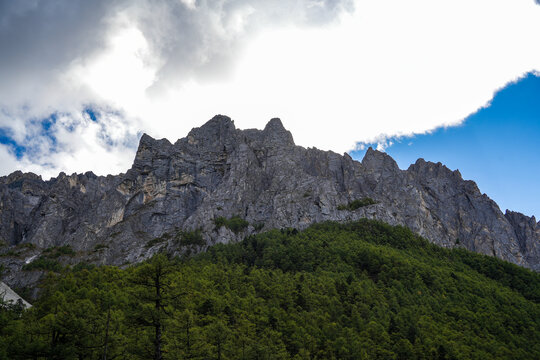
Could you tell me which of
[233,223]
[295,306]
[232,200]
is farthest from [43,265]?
[295,306]

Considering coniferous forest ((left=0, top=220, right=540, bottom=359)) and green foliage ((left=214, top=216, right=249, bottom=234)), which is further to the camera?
green foliage ((left=214, top=216, right=249, bottom=234))

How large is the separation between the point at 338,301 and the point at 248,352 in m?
33.1

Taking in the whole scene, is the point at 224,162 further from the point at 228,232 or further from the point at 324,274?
the point at 324,274

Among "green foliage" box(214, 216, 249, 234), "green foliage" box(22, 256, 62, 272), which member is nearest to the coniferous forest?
"green foliage" box(22, 256, 62, 272)

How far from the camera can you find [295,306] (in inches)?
2621

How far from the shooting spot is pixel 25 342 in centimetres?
2784

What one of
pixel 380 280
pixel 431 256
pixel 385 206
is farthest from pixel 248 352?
pixel 385 206

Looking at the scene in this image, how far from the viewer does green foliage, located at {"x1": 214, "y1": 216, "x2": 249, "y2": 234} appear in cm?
11950

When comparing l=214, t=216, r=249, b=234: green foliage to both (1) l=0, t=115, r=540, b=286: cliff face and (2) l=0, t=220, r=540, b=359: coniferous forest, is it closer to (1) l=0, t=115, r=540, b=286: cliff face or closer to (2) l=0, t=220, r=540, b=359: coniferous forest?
(1) l=0, t=115, r=540, b=286: cliff face

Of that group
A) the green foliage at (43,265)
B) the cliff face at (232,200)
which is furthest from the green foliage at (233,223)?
the green foliage at (43,265)

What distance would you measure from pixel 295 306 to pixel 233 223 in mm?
58779

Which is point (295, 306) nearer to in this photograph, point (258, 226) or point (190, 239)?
point (190, 239)

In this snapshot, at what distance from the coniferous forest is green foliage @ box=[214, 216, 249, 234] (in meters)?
13.7

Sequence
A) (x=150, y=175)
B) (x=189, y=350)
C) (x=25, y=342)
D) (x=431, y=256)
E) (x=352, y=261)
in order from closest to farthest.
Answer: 1. (x=25, y=342)
2. (x=189, y=350)
3. (x=352, y=261)
4. (x=431, y=256)
5. (x=150, y=175)
